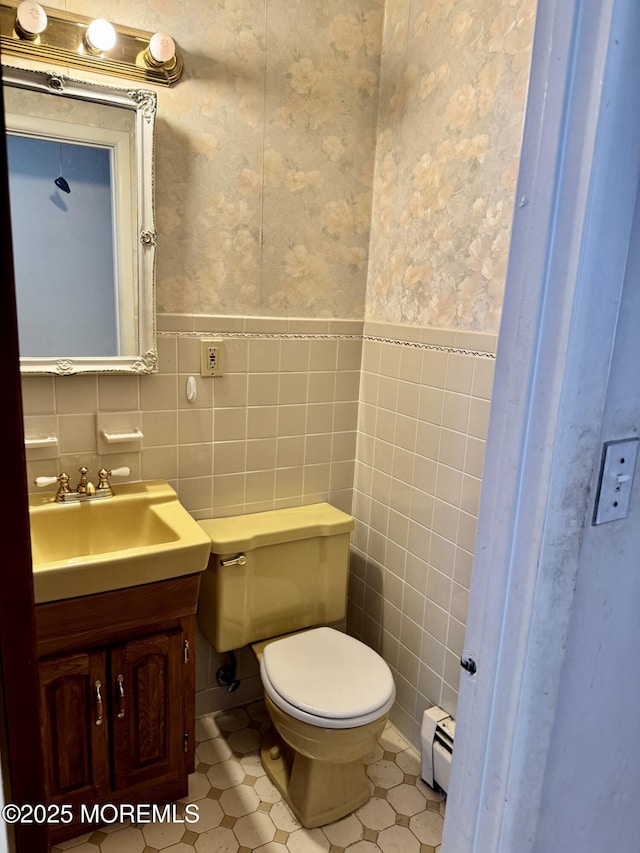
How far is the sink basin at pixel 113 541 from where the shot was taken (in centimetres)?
135

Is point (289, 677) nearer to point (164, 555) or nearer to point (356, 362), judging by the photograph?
point (164, 555)

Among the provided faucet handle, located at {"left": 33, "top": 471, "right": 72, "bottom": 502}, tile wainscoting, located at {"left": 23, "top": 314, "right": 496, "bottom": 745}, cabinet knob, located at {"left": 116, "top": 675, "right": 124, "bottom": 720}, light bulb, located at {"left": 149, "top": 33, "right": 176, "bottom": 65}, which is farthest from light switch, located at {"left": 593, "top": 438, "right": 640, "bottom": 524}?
light bulb, located at {"left": 149, "top": 33, "right": 176, "bottom": 65}

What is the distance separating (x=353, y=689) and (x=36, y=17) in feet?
6.20

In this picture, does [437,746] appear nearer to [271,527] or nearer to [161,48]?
[271,527]

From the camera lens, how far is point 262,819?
65.2 inches

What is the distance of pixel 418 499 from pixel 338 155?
118 centimetres

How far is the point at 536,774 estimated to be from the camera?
2.72 feet

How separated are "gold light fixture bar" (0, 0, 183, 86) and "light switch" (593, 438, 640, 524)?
5.00ft

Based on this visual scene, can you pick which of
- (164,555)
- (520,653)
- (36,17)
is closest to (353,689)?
(164,555)

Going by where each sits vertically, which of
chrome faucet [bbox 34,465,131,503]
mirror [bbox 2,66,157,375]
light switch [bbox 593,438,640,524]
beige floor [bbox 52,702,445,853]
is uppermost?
mirror [bbox 2,66,157,375]

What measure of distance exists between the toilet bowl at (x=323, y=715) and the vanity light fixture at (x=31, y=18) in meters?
1.76

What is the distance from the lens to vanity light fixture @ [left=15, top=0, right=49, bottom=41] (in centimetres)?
138

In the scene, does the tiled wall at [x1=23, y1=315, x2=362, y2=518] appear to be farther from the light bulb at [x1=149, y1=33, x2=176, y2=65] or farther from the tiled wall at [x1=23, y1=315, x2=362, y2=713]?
the light bulb at [x1=149, y1=33, x2=176, y2=65]

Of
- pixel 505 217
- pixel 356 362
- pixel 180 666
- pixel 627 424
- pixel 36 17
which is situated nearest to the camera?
pixel 627 424
